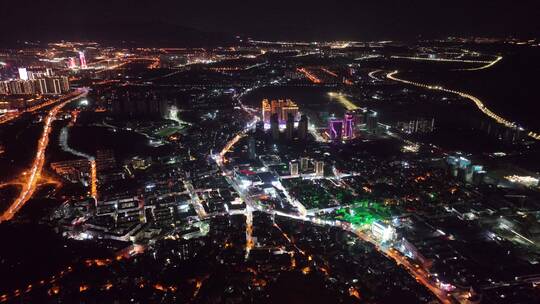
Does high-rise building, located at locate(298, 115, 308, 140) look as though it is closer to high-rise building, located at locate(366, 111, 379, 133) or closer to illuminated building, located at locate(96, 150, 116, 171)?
high-rise building, located at locate(366, 111, 379, 133)

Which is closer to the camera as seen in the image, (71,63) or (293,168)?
(293,168)

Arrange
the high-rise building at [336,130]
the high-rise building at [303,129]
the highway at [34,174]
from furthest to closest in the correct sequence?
the high-rise building at [303,129]
the high-rise building at [336,130]
the highway at [34,174]

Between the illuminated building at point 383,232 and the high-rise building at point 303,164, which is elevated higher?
the high-rise building at point 303,164

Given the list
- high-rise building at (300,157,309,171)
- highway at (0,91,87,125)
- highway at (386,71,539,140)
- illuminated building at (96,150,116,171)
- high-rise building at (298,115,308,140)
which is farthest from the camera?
highway at (0,91,87,125)

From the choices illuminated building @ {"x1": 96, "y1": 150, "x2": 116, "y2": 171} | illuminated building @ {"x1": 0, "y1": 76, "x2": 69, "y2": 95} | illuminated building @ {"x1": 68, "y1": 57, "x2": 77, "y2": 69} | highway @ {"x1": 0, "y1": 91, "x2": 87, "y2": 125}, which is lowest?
illuminated building @ {"x1": 96, "y1": 150, "x2": 116, "y2": 171}

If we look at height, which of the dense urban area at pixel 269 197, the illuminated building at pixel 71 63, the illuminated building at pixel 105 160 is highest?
the illuminated building at pixel 71 63

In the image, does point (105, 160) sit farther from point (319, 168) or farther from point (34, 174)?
point (319, 168)

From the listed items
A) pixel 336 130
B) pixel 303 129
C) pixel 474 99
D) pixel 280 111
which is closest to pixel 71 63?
pixel 280 111

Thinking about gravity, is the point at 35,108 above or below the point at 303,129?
above

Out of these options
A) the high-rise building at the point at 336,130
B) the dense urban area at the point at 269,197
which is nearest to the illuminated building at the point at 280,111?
the dense urban area at the point at 269,197

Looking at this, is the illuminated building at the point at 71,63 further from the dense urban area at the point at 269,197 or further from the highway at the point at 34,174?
the highway at the point at 34,174

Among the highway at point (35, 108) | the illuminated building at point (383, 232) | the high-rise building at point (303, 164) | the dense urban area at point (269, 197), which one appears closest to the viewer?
the dense urban area at point (269, 197)

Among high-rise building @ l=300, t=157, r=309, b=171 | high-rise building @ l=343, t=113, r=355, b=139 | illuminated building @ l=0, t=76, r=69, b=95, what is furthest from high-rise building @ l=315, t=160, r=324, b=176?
illuminated building @ l=0, t=76, r=69, b=95
